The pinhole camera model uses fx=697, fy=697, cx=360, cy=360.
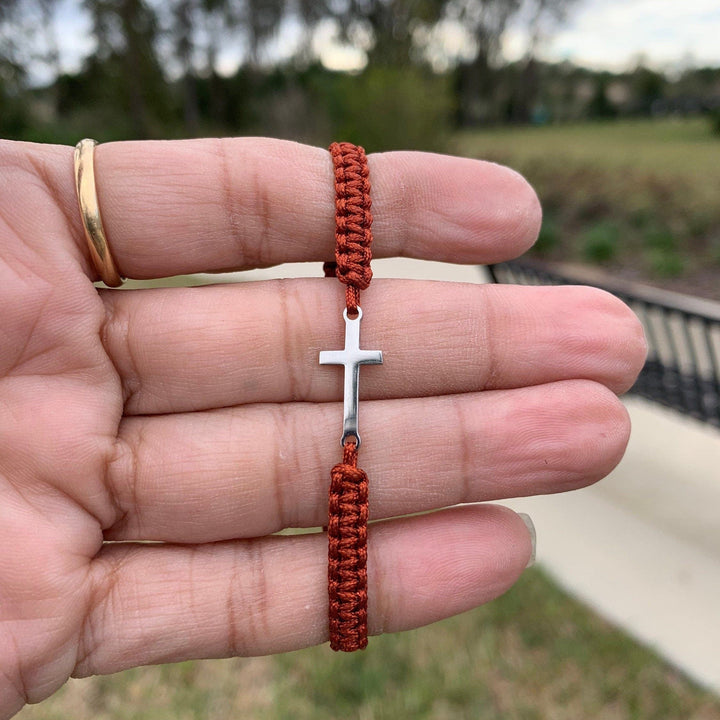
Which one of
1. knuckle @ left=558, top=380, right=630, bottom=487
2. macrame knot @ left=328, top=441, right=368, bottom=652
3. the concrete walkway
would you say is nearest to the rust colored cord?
macrame knot @ left=328, top=441, right=368, bottom=652

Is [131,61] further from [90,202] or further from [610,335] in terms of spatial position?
[610,335]

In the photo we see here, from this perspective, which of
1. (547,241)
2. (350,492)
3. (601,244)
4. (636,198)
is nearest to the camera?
(350,492)

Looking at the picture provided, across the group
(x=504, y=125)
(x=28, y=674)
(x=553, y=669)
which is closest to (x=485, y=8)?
(x=504, y=125)

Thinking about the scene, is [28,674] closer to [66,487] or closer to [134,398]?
[66,487]

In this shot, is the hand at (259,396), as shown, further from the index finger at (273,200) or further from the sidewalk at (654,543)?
the sidewalk at (654,543)

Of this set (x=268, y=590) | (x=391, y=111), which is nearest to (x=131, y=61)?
(x=391, y=111)

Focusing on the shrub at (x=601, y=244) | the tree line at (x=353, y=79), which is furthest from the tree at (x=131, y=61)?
the shrub at (x=601, y=244)

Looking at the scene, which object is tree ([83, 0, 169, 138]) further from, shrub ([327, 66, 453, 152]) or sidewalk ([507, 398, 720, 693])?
sidewalk ([507, 398, 720, 693])
